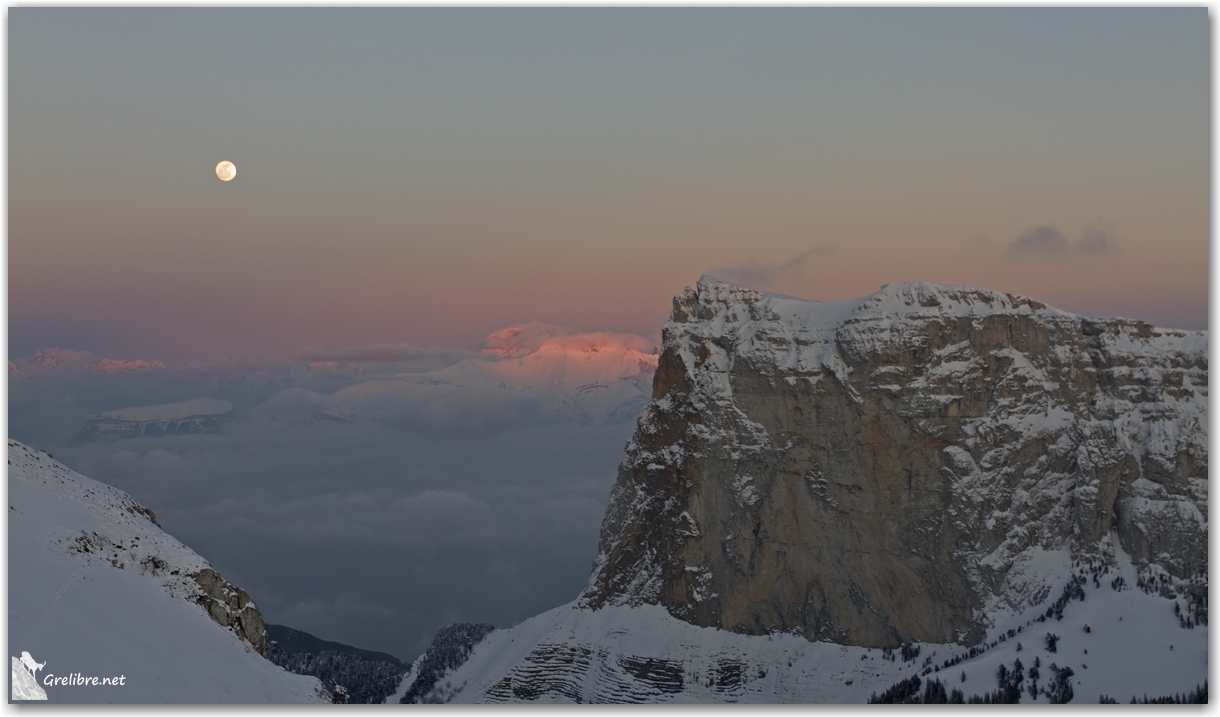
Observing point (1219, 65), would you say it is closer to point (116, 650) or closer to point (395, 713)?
point (395, 713)

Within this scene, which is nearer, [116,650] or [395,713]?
[116,650]

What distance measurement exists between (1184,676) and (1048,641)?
2623 cm

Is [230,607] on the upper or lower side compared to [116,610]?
lower

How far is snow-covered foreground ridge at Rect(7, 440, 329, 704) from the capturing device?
185 feet

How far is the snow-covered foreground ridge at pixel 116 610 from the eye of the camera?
2218 inches

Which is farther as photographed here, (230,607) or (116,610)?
(230,607)

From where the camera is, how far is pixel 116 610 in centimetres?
6359

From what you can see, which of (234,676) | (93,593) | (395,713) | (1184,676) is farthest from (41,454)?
(1184,676)

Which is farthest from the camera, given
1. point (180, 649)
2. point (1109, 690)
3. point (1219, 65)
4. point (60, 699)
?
point (1109, 690)

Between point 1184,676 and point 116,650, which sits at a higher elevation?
point 116,650

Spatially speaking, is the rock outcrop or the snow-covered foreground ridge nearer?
the snow-covered foreground ridge

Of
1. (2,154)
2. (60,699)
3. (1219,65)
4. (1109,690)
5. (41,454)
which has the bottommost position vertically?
(1109,690)

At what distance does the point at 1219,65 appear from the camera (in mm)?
73500

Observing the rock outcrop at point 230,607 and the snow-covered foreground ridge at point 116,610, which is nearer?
the snow-covered foreground ridge at point 116,610
